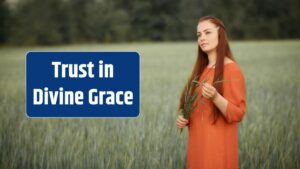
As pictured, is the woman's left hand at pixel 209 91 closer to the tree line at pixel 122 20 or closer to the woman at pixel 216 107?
the woman at pixel 216 107

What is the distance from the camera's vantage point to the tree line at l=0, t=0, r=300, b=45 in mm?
4598

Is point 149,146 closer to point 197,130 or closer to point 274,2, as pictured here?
point 197,130

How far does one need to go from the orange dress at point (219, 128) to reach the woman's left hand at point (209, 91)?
7cm

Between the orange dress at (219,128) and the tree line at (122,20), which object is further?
the tree line at (122,20)

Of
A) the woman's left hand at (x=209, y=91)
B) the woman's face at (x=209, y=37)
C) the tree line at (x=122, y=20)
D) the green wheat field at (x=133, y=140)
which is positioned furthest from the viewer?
the tree line at (x=122, y=20)

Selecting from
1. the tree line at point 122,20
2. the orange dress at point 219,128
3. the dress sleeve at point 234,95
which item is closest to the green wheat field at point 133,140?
the orange dress at point 219,128

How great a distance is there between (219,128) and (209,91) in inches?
6.1

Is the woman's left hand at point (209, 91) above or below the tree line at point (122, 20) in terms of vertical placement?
below

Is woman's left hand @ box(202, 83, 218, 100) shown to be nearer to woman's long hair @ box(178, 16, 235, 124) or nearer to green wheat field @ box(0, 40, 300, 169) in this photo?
woman's long hair @ box(178, 16, 235, 124)

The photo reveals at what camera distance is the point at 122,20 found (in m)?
5.54

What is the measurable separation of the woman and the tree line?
8.61 feet

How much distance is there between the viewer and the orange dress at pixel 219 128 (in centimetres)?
126

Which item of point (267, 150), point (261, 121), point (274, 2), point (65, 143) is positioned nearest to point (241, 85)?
point (267, 150)

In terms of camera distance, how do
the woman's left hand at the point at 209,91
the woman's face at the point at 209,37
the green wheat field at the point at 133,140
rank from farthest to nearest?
the green wheat field at the point at 133,140 → the woman's face at the point at 209,37 → the woman's left hand at the point at 209,91
